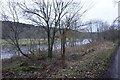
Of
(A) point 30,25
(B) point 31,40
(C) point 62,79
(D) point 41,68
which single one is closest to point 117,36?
(B) point 31,40

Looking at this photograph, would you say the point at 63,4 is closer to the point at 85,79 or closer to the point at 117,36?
the point at 85,79

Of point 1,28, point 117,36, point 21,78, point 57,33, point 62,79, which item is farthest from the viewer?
point 117,36

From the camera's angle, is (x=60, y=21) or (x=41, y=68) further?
(x=60, y=21)

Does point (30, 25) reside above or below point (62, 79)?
above

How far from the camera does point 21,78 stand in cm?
1004

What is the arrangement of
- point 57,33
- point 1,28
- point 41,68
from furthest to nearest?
point 57,33
point 1,28
point 41,68

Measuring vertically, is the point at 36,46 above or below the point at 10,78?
above

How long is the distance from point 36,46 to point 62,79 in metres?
12.0

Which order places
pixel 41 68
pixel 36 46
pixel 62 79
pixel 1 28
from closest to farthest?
pixel 62 79, pixel 41 68, pixel 1 28, pixel 36 46

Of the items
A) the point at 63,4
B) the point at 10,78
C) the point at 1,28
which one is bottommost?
the point at 10,78

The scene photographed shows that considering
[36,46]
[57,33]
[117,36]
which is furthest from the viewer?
[117,36]

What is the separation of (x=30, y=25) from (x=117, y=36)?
26578 millimetres

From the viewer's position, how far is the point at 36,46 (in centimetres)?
2092

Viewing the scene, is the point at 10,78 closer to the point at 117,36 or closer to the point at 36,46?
the point at 36,46
